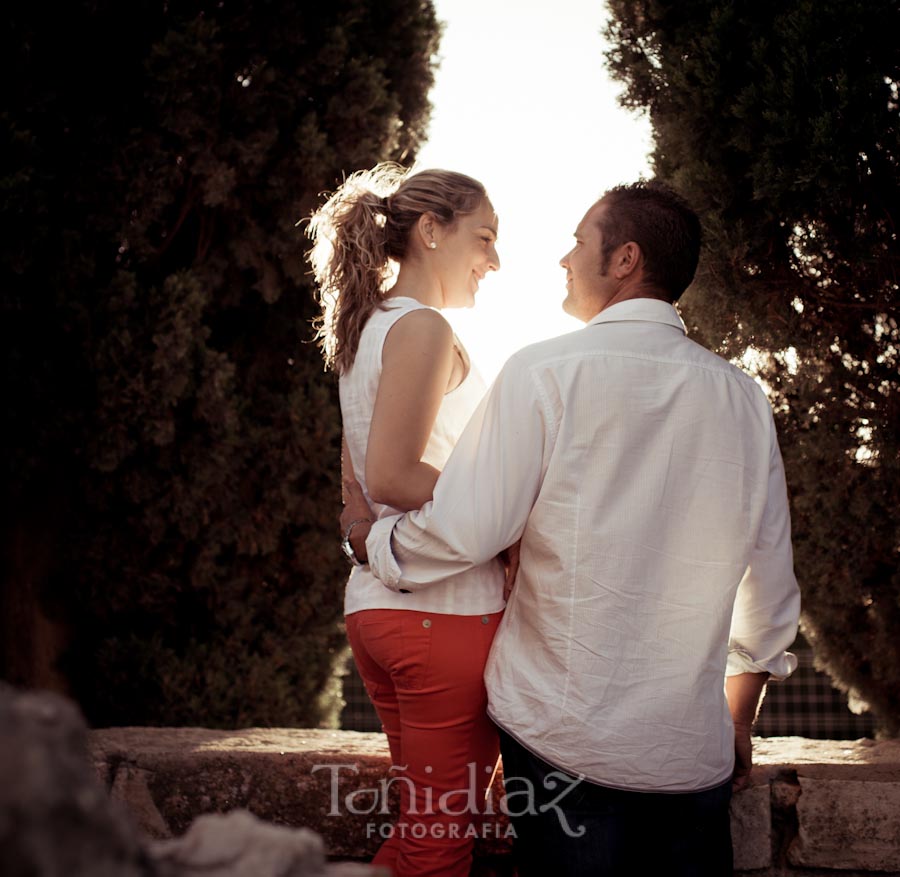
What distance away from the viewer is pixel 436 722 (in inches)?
74.1

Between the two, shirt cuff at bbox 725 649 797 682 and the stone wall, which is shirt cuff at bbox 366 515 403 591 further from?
the stone wall

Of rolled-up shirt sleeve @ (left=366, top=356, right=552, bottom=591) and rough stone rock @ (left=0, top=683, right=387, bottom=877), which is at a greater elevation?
rolled-up shirt sleeve @ (left=366, top=356, right=552, bottom=591)

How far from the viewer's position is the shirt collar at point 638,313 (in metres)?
1.81

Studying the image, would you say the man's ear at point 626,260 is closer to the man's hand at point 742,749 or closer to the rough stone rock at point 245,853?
the man's hand at point 742,749

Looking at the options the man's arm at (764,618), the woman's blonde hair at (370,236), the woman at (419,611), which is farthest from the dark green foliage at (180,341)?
the man's arm at (764,618)

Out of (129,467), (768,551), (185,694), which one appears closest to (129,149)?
(129,467)

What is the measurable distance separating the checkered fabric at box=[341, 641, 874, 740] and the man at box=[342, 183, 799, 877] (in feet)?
17.9

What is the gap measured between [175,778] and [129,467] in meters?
1.83

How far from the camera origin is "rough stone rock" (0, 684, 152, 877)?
0.50 meters

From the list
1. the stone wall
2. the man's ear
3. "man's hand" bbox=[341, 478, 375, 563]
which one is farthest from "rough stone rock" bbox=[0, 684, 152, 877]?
the stone wall

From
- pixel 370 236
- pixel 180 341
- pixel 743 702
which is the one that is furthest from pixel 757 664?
pixel 180 341

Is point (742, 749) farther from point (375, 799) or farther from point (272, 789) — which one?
point (272, 789)

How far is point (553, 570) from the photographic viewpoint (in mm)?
1745

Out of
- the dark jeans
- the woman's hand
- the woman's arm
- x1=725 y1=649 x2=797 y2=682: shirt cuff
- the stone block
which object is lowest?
the stone block
